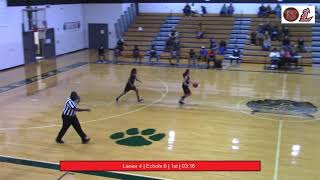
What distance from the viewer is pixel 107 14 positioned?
29828 millimetres

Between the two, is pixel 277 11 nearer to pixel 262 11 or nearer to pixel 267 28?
pixel 262 11

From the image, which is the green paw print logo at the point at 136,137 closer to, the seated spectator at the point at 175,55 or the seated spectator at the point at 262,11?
the seated spectator at the point at 175,55

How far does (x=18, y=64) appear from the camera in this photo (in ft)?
75.2

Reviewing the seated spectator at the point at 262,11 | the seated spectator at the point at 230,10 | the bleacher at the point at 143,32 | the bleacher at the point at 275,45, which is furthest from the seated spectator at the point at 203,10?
the seated spectator at the point at 262,11

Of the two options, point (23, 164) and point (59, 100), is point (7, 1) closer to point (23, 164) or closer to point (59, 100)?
point (59, 100)

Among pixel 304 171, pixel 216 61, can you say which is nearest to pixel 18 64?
pixel 216 61

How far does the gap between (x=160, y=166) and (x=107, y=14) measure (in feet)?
72.7

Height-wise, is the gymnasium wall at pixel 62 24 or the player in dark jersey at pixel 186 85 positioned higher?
the gymnasium wall at pixel 62 24

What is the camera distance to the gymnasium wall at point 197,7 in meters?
28.3

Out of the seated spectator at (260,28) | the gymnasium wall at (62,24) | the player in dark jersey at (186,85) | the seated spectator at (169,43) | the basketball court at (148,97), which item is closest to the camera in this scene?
the basketball court at (148,97)

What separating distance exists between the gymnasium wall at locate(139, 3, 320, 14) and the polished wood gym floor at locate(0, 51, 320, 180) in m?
9.27

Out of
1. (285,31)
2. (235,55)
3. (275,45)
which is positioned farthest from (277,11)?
(235,55)

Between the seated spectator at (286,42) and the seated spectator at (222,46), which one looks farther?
the seated spectator at (222,46)

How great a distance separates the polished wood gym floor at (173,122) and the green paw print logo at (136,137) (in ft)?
0.80
